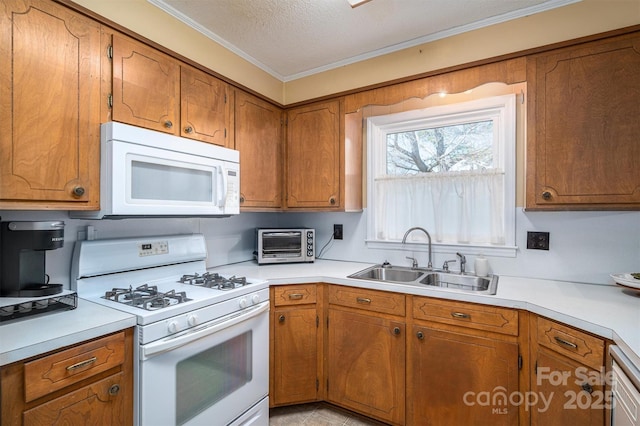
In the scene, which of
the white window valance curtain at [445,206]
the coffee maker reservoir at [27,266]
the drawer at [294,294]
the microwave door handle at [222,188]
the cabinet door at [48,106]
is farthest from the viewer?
the white window valance curtain at [445,206]

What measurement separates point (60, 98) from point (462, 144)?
2312mm

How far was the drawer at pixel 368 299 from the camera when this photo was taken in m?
1.80

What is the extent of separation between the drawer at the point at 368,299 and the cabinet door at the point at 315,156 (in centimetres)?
67

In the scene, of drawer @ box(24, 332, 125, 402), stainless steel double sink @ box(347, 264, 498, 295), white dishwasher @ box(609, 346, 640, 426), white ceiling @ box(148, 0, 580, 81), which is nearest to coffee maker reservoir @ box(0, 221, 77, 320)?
drawer @ box(24, 332, 125, 402)

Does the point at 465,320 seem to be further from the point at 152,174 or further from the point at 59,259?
the point at 59,259

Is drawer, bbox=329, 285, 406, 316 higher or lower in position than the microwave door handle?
lower

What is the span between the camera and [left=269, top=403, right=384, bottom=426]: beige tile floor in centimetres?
195

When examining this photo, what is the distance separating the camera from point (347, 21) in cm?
192

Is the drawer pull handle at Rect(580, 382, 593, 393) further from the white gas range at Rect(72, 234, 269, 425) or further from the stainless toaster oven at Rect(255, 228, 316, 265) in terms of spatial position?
the stainless toaster oven at Rect(255, 228, 316, 265)

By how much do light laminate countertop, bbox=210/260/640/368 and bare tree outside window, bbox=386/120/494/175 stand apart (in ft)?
2.71

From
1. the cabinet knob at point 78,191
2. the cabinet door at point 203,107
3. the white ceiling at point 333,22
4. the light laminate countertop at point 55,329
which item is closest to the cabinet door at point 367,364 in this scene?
the light laminate countertop at point 55,329

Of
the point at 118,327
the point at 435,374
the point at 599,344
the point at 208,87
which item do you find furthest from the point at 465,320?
the point at 208,87

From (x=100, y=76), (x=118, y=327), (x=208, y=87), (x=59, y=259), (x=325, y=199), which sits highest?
(x=208, y=87)

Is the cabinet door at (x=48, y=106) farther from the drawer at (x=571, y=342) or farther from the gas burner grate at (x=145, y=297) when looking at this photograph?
the drawer at (x=571, y=342)
